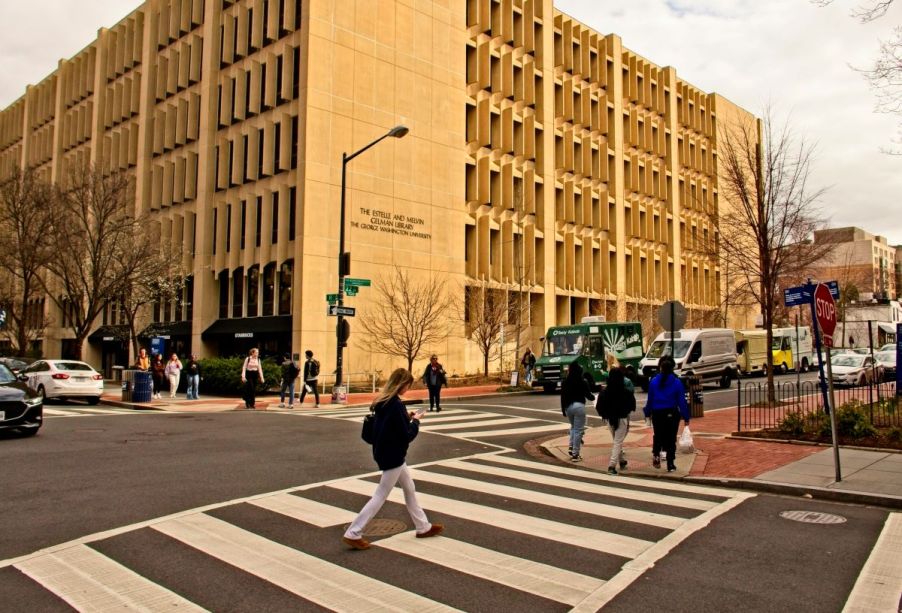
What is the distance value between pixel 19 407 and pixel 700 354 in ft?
86.1

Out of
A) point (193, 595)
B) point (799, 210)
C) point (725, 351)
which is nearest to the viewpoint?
point (193, 595)

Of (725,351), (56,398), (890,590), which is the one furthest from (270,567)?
(725,351)

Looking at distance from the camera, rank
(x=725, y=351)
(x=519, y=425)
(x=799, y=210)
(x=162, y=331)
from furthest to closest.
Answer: (x=162, y=331) → (x=725, y=351) → (x=799, y=210) → (x=519, y=425)

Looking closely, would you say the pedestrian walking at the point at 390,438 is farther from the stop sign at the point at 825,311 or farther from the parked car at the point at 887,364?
the parked car at the point at 887,364

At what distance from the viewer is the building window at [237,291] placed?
35.7m

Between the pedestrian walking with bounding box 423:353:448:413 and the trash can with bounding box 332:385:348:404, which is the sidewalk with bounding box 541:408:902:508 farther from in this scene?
the trash can with bounding box 332:385:348:404

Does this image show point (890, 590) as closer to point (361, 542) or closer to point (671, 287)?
point (361, 542)

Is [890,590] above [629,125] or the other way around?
the other way around

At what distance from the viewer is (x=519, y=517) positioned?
733cm

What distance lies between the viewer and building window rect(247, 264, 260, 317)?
34281 millimetres

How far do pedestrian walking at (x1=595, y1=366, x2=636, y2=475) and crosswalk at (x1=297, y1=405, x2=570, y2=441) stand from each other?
434 centimetres

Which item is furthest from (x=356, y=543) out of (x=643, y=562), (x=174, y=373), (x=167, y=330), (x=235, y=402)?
(x=167, y=330)

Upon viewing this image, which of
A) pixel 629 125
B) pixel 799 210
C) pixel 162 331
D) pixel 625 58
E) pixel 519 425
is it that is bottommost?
pixel 519 425

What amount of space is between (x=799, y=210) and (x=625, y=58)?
1556 inches
